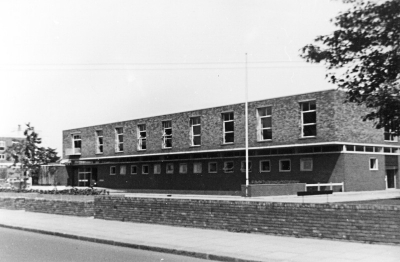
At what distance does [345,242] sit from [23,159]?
3297 centimetres

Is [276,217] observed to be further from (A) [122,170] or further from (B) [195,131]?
(A) [122,170]

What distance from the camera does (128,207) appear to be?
1792 cm

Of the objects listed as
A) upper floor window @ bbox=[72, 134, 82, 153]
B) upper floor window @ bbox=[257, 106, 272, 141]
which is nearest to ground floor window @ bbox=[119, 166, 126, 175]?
upper floor window @ bbox=[72, 134, 82, 153]

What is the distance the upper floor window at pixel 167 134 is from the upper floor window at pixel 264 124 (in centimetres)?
1146

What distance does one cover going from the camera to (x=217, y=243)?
12.0 m

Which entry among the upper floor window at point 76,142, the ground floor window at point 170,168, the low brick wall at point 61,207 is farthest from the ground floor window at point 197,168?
the upper floor window at point 76,142

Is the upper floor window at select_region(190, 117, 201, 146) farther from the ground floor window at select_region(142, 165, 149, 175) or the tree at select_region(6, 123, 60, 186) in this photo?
the tree at select_region(6, 123, 60, 186)

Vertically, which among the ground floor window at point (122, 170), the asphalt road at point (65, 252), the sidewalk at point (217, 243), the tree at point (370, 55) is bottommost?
the asphalt road at point (65, 252)

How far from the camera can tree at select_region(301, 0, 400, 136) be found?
10.8 m

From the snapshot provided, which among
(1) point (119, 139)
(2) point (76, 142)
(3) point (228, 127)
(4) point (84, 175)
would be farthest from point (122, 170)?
(3) point (228, 127)

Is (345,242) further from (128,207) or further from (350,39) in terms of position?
(128,207)

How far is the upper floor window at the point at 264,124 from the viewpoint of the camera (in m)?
37.5

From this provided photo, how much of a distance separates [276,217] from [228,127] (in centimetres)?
2775

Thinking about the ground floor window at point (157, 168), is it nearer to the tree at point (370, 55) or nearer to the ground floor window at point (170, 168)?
the ground floor window at point (170, 168)
